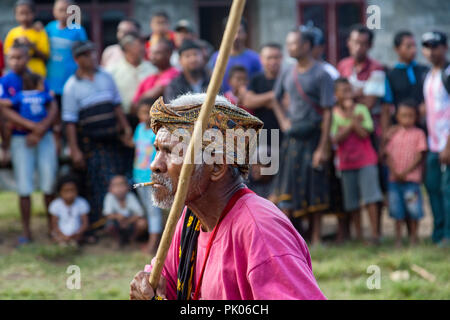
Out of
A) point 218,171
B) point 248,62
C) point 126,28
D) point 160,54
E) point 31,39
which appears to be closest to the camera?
point 218,171

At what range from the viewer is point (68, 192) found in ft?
26.5

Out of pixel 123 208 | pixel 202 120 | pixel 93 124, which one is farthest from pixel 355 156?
pixel 202 120

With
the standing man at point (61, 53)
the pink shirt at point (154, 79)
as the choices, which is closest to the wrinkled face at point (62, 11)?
the standing man at point (61, 53)

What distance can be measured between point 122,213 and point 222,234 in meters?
5.33

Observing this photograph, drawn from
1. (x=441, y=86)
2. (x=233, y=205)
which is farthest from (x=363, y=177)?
(x=233, y=205)

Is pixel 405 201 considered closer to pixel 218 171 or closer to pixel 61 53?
pixel 61 53

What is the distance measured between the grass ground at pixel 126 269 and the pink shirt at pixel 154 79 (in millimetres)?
1738

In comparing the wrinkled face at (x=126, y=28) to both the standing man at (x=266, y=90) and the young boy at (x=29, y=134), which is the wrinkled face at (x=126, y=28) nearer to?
the young boy at (x=29, y=134)

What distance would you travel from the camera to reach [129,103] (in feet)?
28.0

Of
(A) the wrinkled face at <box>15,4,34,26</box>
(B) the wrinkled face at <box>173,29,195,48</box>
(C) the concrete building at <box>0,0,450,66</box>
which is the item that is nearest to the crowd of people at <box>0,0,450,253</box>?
(A) the wrinkled face at <box>15,4,34,26</box>

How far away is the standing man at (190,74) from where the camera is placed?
310 inches

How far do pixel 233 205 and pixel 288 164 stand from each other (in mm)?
5062

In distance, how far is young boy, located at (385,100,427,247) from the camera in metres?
8.09
